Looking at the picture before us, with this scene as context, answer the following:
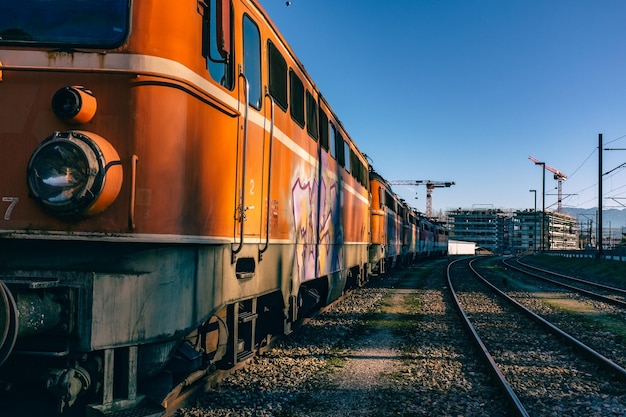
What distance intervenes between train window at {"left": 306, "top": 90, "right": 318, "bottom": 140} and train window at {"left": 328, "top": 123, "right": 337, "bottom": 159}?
1.32 metres

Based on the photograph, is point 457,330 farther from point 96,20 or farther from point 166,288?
point 96,20

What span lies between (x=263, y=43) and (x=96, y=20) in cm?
211

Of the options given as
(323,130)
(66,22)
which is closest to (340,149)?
(323,130)

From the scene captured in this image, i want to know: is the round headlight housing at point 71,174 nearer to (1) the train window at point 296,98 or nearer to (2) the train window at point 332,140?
(1) the train window at point 296,98

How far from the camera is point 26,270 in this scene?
367 cm

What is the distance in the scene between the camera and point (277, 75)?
630 centimetres

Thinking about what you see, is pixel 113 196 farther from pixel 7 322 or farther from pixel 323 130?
pixel 323 130

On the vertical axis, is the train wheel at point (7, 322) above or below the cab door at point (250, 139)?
below

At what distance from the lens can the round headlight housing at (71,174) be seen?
3.58 metres

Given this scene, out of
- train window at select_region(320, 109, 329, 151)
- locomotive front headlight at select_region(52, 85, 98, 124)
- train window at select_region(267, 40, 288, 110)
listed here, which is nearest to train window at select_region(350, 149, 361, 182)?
train window at select_region(320, 109, 329, 151)

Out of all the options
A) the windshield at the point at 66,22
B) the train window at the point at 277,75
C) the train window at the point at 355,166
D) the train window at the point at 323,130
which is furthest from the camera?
the train window at the point at 355,166

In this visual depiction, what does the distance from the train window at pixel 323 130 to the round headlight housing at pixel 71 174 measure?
5650 millimetres

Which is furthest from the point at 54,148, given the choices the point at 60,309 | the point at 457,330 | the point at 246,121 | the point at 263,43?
the point at 457,330

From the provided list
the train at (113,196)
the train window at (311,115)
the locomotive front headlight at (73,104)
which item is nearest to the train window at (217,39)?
the train at (113,196)
